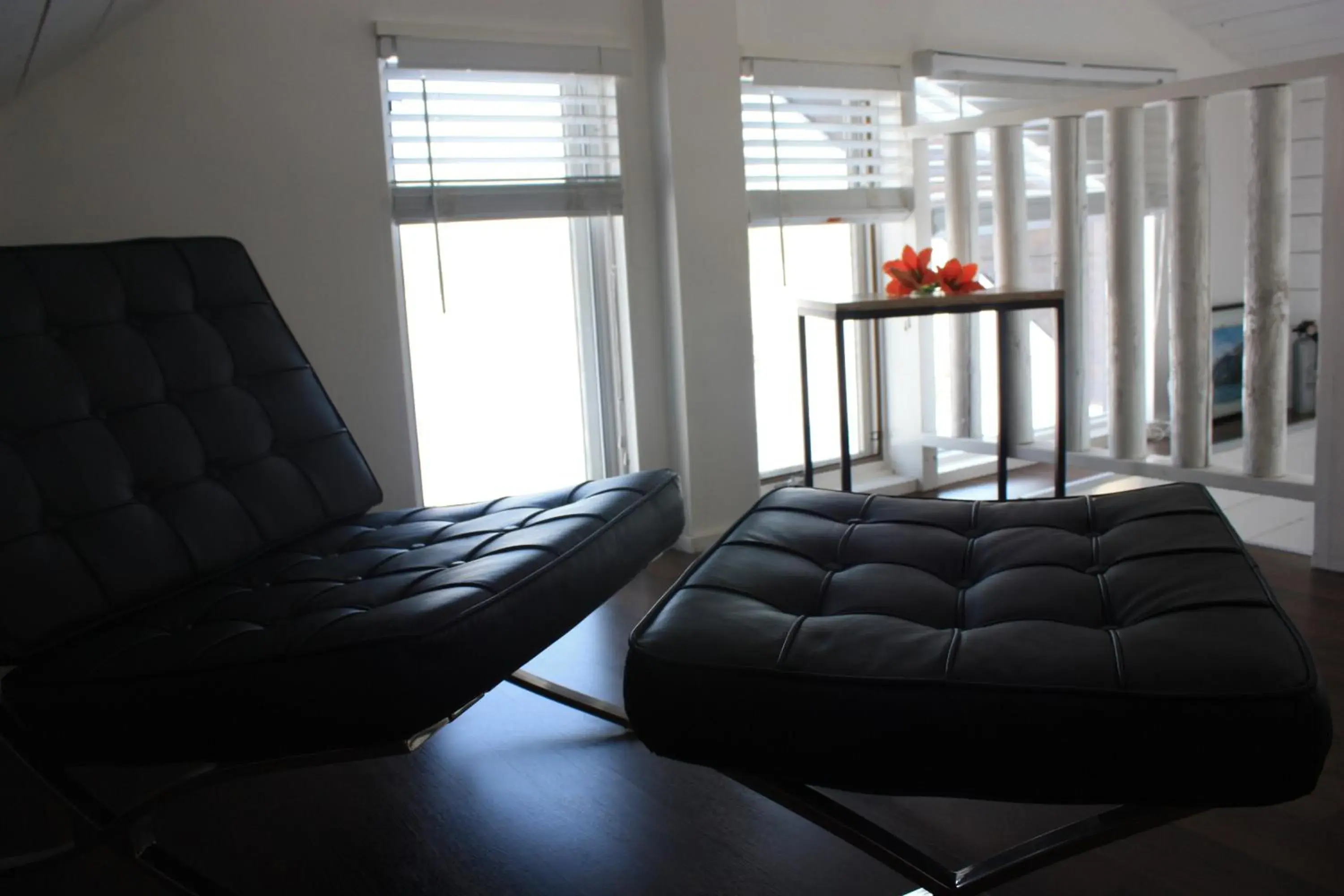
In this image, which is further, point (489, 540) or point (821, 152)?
point (821, 152)

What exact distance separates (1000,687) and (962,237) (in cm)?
224

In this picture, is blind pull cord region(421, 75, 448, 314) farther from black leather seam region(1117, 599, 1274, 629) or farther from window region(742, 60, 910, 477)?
black leather seam region(1117, 599, 1274, 629)

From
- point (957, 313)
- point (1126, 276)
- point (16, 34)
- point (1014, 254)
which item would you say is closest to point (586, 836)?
point (16, 34)

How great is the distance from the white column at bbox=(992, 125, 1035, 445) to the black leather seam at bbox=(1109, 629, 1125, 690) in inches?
70.9

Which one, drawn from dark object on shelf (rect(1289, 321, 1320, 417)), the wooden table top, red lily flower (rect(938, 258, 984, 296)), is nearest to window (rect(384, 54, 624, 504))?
the wooden table top

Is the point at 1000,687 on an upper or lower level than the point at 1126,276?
lower

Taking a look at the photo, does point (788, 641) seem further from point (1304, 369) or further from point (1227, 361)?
point (1304, 369)

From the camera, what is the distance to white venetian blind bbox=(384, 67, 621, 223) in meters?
2.36

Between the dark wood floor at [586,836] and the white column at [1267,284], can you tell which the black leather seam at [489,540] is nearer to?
the dark wood floor at [586,836]

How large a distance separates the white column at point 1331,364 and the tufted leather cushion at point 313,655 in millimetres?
1622

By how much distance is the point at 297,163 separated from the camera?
2213 millimetres

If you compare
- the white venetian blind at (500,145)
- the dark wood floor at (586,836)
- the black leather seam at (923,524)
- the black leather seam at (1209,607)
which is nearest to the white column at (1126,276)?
the dark wood floor at (586,836)

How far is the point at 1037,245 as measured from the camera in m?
3.85

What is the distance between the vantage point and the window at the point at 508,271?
2391mm
